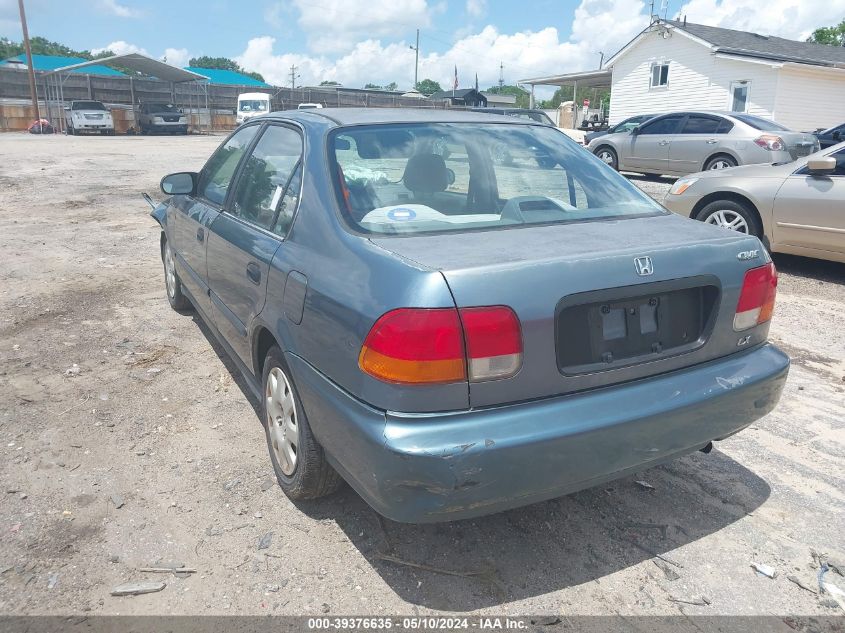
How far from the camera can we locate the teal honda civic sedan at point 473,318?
7.20 ft

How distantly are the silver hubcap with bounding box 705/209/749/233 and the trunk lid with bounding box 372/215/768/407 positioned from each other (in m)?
4.91

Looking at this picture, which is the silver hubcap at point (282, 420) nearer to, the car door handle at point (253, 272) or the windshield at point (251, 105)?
the car door handle at point (253, 272)

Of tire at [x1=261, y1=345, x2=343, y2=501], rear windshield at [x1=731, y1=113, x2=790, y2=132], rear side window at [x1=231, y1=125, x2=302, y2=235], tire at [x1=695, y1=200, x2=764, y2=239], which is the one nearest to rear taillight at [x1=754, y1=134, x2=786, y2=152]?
rear windshield at [x1=731, y1=113, x2=790, y2=132]

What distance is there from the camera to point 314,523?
2.93 m

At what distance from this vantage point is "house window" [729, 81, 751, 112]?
27141 mm

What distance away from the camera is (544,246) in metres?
2.49

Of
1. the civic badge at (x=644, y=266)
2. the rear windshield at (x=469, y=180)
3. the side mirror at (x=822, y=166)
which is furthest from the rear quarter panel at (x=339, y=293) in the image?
the side mirror at (x=822, y=166)

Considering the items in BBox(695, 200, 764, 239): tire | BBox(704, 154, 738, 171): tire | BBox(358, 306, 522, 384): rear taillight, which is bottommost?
BBox(695, 200, 764, 239): tire

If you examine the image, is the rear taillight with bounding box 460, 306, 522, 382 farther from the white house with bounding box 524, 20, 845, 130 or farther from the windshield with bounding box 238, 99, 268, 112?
Result: the windshield with bounding box 238, 99, 268, 112

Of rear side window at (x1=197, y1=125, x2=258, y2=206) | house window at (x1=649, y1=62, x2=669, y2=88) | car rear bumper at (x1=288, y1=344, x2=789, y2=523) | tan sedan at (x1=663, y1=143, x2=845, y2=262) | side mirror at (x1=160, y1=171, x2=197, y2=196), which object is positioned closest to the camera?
car rear bumper at (x1=288, y1=344, x2=789, y2=523)

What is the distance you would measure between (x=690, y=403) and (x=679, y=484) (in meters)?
0.89

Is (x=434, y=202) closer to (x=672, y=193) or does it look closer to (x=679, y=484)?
(x=679, y=484)

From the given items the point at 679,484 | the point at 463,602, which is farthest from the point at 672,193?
the point at 463,602

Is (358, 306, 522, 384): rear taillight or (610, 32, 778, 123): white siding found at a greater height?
(610, 32, 778, 123): white siding
